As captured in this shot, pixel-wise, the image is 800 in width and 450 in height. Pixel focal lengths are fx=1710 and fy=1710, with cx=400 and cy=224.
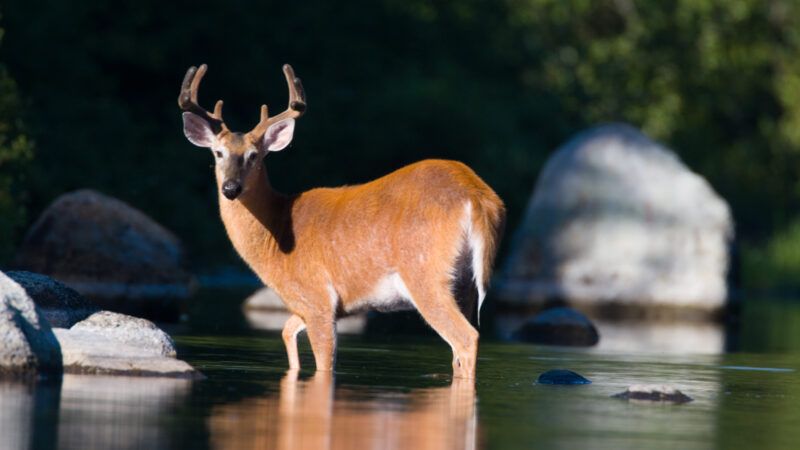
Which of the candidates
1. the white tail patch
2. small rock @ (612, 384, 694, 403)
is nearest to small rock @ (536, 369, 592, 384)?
the white tail patch

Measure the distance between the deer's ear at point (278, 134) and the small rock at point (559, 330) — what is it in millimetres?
5142

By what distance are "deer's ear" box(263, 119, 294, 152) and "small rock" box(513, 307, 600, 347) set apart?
514 cm

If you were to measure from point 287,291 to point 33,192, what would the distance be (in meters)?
11.6

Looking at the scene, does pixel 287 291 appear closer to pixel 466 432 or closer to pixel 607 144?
pixel 466 432

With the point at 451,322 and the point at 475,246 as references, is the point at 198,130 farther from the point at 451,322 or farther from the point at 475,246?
the point at 451,322

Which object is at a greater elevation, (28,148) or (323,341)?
(28,148)

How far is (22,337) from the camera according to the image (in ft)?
33.1

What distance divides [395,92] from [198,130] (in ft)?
62.0

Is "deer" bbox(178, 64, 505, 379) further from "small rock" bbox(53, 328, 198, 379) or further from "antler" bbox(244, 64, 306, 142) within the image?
"small rock" bbox(53, 328, 198, 379)

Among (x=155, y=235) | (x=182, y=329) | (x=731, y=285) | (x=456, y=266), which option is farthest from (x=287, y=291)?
(x=731, y=285)

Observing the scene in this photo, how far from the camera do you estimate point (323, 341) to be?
39.3 ft

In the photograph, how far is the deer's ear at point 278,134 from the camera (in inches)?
507

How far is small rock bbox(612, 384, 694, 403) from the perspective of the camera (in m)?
10.6

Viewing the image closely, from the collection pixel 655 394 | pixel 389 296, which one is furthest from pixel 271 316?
pixel 655 394
